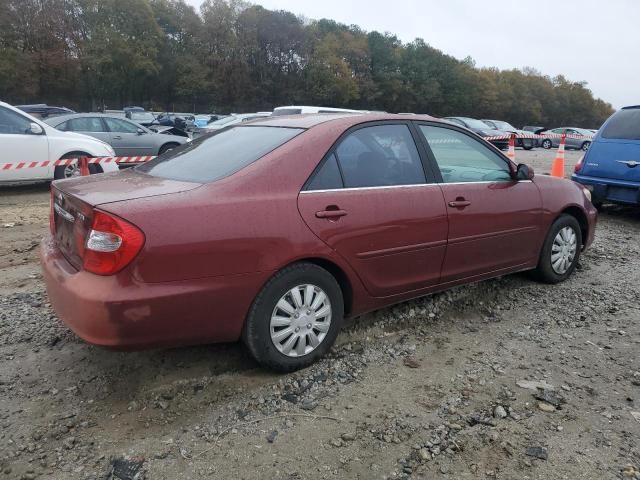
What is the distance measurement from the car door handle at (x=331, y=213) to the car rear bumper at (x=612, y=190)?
6028 millimetres

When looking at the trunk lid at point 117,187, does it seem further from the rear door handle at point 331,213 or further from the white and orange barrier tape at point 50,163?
the white and orange barrier tape at point 50,163

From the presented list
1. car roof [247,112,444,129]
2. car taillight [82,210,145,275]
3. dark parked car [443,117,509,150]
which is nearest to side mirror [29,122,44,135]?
car roof [247,112,444,129]

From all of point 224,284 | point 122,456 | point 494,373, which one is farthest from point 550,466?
point 122,456

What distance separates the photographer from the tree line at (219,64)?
146ft

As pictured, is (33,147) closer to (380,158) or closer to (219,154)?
(219,154)

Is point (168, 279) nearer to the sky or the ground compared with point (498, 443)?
nearer to the sky

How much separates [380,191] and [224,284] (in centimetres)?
123

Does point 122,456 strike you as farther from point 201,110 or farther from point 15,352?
point 201,110

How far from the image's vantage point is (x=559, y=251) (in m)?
4.86

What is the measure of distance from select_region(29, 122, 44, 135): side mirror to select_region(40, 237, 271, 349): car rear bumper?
272 inches

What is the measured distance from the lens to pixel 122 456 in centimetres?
250

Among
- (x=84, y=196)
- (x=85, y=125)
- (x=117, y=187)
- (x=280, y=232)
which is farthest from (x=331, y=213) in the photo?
(x=85, y=125)

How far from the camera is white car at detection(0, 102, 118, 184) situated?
8.54 m

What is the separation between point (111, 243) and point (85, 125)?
10.1m
